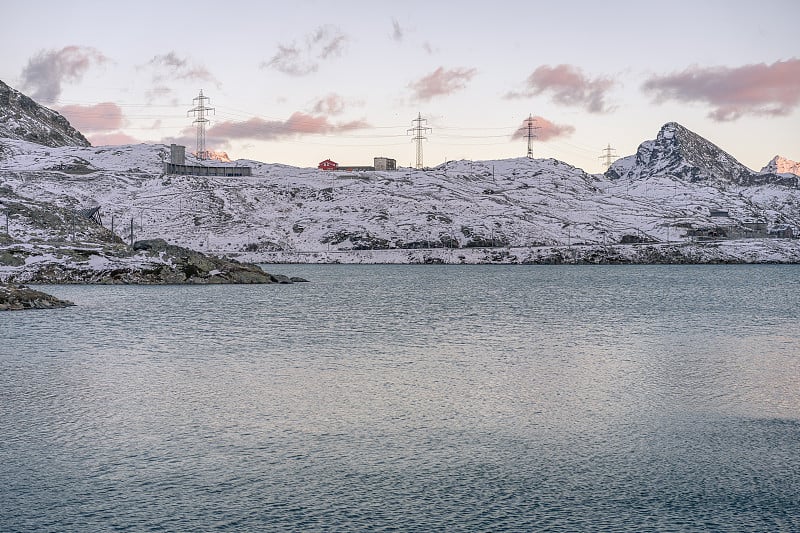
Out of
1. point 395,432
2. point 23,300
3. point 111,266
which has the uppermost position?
point 111,266

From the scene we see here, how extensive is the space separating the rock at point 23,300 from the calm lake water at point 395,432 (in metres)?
15.2

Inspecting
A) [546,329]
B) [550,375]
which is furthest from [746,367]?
[546,329]

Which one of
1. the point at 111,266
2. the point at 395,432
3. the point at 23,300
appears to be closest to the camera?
the point at 395,432

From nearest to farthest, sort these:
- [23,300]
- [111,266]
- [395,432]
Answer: [395,432] → [23,300] → [111,266]

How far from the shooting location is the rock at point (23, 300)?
6202cm

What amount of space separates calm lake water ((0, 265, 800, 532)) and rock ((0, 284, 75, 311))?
1522cm

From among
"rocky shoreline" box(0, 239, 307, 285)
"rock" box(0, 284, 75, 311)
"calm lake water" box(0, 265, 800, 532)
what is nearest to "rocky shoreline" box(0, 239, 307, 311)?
"rocky shoreline" box(0, 239, 307, 285)

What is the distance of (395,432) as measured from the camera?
21.6 metres

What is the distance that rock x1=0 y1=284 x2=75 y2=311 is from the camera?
62019mm

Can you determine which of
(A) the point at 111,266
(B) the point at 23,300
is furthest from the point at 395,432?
(A) the point at 111,266

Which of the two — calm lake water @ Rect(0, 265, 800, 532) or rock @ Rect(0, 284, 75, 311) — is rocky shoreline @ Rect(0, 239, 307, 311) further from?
calm lake water @ Rect(0, 265, 800, 532)

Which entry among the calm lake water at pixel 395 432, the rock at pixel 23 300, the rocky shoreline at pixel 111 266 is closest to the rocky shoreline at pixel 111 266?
the rocky shoreline at pixel 111 266

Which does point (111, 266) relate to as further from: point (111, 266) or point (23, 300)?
point (23, 300)

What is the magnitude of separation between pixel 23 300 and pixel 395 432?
2036 inches
